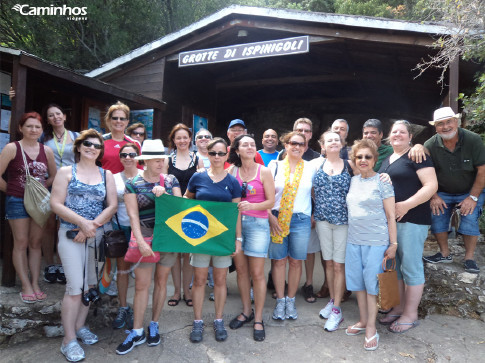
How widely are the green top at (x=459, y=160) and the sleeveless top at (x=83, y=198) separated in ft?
11.8

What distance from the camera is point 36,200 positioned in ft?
10.8

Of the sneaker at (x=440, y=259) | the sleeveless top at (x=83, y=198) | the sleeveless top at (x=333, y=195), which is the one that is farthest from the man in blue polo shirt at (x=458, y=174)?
the sleeveless top at (x=83, y=198)

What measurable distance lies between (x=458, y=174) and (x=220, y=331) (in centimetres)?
305

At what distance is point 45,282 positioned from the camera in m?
3.91

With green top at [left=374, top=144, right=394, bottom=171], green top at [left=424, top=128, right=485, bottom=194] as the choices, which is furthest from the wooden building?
green top at [left=374, top=144, right=394, bottom=171]

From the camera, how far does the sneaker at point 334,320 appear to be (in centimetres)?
332

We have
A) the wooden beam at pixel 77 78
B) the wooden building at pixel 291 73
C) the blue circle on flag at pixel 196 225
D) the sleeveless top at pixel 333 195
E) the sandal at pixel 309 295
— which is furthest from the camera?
the wooden building at pixel 291 73

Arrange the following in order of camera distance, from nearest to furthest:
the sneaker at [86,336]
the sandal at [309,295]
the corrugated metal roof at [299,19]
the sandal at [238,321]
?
the sneaker at [86,336] < the sandal at [238,321] < the sandal at [309,295] < the corrugated metal roof at [299,19]

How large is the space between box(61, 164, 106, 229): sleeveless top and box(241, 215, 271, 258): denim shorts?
139cm

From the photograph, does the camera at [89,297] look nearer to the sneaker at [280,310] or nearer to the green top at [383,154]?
the sneaker at [280,310]

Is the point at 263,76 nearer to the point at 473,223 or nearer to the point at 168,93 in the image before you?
the point at 168,93

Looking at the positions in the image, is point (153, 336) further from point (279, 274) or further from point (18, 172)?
point (18, 172)

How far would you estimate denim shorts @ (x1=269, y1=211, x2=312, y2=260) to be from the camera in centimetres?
335

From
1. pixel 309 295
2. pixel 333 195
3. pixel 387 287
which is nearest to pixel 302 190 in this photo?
pixel 333 195
